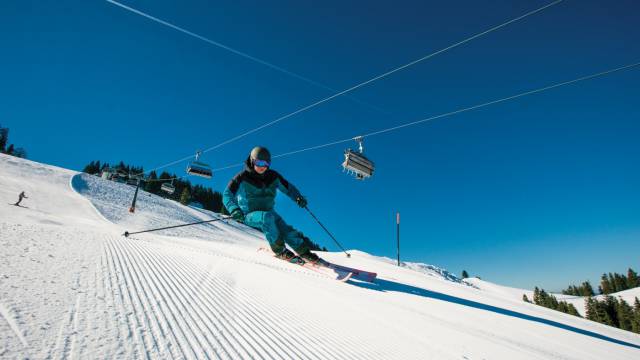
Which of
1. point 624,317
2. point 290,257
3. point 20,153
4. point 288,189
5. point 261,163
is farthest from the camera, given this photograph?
point 20,153

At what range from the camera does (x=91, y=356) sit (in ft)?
4.14

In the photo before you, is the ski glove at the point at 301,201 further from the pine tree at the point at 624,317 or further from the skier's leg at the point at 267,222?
the pine tree at the point at 624,317

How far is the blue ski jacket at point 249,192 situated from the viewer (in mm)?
6617

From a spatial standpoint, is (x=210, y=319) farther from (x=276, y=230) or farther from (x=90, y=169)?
(x=90, y=169)

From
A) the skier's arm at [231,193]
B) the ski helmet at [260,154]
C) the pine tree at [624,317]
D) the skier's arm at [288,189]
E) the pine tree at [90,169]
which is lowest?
the pine tree at [624,317]

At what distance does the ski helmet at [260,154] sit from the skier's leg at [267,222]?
1.24 meters

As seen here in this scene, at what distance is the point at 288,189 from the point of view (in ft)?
24.3

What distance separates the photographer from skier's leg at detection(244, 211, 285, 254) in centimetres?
630

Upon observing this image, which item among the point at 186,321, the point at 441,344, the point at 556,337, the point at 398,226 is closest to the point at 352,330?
the point at 441,344

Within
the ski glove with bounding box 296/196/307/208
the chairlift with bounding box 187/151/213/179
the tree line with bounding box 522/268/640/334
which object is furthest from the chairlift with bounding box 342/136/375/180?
the tree line with bounding box 522/268/640/334

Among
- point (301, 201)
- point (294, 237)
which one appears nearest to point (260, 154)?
point (301, 201)

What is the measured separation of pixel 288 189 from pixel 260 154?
1.30 m

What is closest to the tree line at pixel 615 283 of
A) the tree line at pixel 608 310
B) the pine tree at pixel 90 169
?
the tree line at pixel 608 310

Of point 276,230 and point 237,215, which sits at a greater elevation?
point 237,215
